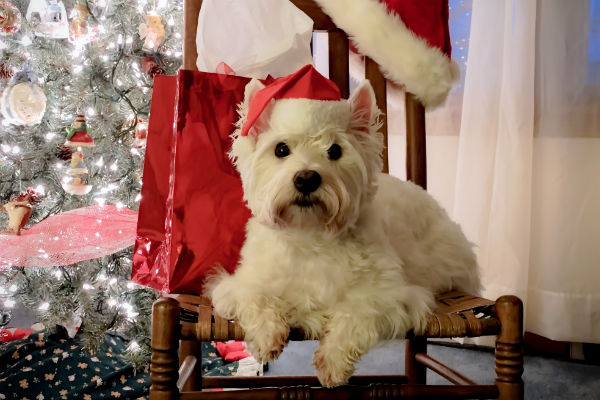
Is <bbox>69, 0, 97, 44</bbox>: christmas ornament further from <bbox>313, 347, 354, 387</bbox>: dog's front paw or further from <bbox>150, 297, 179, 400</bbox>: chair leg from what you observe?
<bbox>313, 347, 354, 387</bbox>: dog's front paw

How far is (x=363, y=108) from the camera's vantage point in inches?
35.8

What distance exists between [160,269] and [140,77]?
50.5 inches

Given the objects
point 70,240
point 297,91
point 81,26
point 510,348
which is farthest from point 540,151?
point 81,26

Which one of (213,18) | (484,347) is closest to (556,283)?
(484,347)

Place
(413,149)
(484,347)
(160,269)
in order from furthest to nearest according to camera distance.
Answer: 1. (484,347)
2. (413,149)
3. (160,269)

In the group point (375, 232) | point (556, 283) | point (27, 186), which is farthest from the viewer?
point (27, 186)

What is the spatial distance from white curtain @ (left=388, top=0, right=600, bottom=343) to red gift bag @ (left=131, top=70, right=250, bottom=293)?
47.6 inches

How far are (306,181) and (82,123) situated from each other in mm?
1534

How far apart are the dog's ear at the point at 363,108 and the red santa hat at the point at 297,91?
37 millimetres

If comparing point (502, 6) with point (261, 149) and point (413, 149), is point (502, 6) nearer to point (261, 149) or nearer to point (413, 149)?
point (413, 149)

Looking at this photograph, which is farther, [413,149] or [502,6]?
[502,6]

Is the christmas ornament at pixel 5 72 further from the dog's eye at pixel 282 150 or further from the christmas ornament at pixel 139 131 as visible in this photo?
the dog's eye at pixel 282 150

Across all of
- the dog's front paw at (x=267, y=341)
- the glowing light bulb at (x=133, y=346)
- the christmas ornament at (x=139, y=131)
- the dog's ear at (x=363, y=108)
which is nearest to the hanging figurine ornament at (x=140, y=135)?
the christmas ornament at (x=139, y=131)

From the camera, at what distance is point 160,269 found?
110 cm
